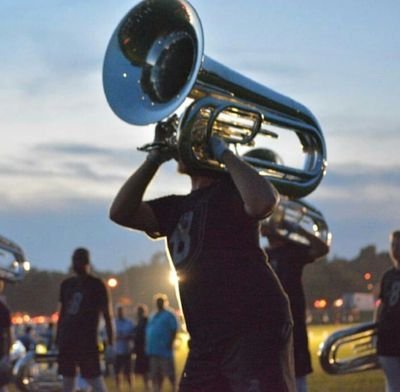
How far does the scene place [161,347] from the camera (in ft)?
51.7

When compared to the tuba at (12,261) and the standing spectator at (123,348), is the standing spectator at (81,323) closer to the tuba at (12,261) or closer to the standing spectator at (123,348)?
the tuba at (12,261)

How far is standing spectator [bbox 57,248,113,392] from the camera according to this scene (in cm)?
1052

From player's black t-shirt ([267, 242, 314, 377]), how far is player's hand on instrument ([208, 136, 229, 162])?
3.29 m

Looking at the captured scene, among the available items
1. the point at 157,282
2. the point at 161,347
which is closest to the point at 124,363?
the point at 161,347

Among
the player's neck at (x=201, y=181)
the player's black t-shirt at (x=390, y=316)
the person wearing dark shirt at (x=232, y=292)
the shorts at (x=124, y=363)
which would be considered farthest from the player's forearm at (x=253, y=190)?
the shorts at (x=124, y=363)

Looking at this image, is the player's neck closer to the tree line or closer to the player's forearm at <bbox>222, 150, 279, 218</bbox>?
the player's forearm at <bbox>222, 150, 279, 218</bbox>

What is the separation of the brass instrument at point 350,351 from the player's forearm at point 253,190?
512 centimetres

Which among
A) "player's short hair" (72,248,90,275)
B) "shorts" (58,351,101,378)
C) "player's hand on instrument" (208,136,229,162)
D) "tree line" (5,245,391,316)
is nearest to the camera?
"player's hand on instrument" (208,136,229,162)

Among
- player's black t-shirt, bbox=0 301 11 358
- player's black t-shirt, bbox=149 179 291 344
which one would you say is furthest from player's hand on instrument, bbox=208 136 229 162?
player's black t-shirt, bbox=0 301 11 358

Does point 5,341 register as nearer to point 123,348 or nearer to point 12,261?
point 12,261

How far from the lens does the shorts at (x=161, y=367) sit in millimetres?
15742

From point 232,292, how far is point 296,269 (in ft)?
11.9

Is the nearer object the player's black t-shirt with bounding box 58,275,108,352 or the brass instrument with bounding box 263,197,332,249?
the brass instrument with bounding box 263,197,332,249

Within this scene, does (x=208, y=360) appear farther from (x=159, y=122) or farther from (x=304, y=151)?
(x=304, y=151)
